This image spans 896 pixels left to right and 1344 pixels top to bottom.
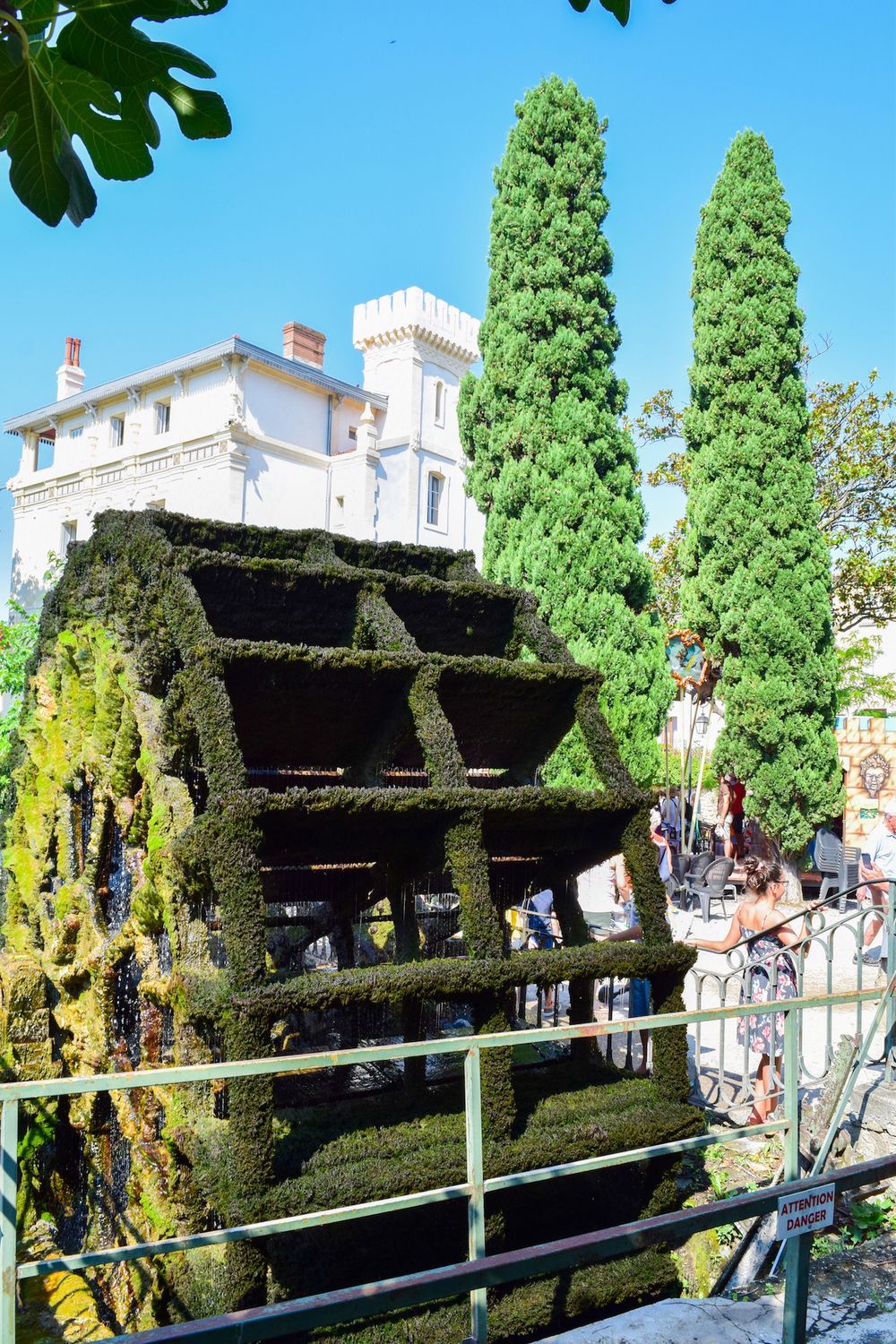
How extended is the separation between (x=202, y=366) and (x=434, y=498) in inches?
219

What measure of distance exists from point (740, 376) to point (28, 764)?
10.5m

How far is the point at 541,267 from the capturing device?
42.3 ft

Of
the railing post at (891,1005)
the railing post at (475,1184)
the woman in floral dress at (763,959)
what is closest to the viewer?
the railing post at (475,1184)

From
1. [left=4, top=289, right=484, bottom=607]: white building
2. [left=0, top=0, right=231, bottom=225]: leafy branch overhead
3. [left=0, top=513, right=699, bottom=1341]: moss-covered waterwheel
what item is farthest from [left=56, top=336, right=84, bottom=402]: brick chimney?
[left=0, top=0, right=231, bottom=225]: leafy branch overhead

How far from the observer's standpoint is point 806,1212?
2.36m

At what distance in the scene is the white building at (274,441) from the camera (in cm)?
2025

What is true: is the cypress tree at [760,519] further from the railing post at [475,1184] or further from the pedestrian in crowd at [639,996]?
the railing post at [475,1184]

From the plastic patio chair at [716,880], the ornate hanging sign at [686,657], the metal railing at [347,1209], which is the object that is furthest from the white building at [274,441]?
the metal railing at [347,1209]

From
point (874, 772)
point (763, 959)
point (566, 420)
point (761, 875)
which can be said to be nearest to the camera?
point (763, 959)

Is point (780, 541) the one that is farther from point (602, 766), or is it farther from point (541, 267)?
point (602, 766)

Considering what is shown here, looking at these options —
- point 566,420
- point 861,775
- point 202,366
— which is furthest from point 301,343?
point 861,775

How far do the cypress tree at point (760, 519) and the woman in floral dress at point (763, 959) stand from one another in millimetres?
7293

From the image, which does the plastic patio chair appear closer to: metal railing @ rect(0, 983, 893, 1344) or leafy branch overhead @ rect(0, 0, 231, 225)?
metal railing @ rect(0, 983, 893, 1344)

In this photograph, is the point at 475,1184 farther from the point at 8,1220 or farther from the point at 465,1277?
the point at 8,1220
